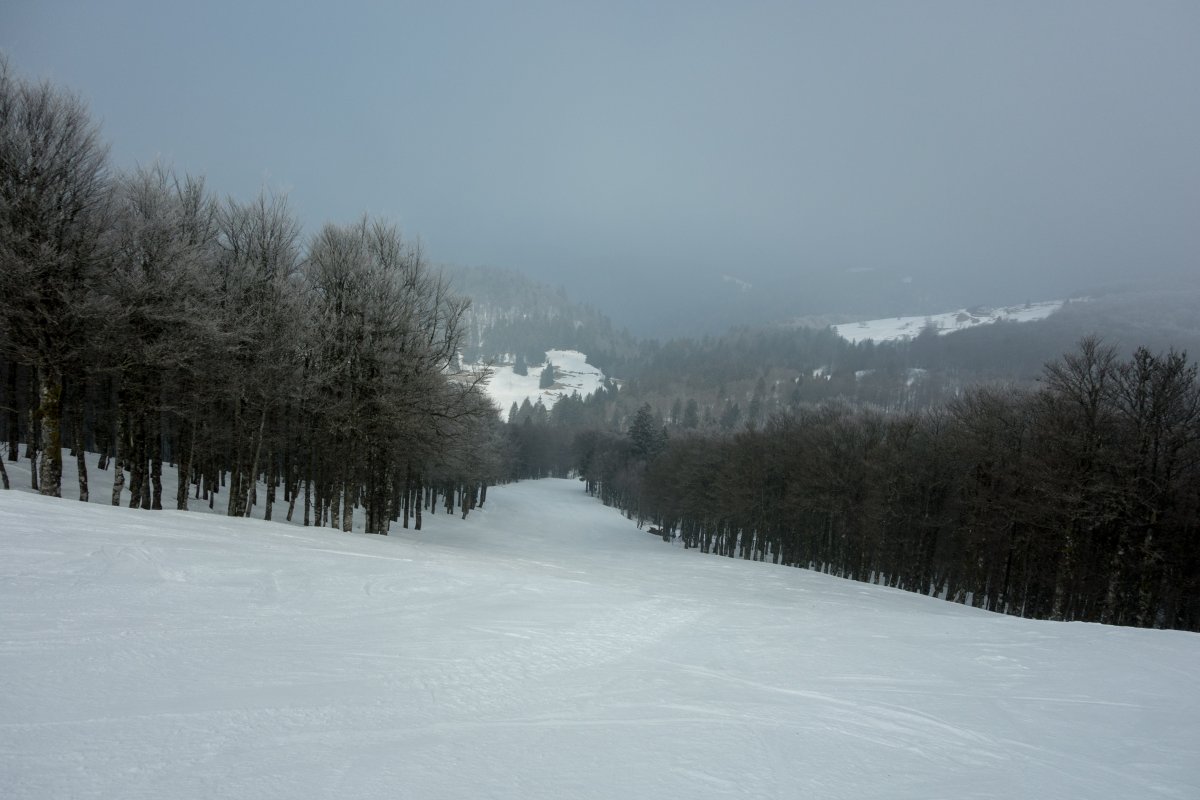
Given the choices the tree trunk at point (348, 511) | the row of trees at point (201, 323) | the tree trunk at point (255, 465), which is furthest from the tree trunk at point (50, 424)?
the tree trunk at point (348, 511)

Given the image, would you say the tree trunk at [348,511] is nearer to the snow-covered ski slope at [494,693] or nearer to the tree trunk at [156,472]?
the tree trunk at [156,472]

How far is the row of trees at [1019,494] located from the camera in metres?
22.6

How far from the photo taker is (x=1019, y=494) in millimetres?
26203

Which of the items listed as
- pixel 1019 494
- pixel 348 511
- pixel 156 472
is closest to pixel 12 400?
pixel 156 472

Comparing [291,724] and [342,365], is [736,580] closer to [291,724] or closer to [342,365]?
[342,365]

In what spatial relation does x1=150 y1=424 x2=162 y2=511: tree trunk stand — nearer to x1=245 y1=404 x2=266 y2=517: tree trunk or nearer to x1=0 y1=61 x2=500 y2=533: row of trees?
x1=0 y1=61 x2=500 y2=533: row of trees

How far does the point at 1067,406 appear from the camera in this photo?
25.5 meters

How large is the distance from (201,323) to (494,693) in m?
17.1

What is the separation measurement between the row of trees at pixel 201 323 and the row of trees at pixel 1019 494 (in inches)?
977

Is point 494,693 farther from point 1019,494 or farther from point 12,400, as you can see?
point 12,400

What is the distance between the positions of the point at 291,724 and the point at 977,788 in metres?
5.41

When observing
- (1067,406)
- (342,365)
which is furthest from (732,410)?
(342,365)

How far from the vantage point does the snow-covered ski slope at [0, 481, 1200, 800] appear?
3.94 meters

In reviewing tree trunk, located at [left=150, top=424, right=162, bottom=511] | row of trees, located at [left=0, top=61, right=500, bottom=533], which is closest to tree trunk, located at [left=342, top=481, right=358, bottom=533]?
row of trees, located at [left=0, top=61, right=500, bottom=533]
